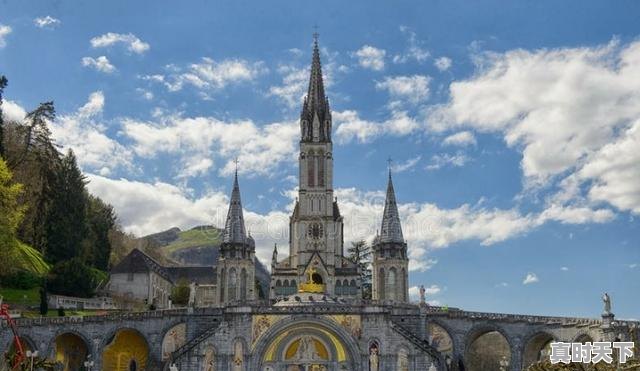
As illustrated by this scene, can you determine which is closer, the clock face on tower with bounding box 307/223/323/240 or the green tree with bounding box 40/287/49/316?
the green tree with bounding box 40/287/49/316

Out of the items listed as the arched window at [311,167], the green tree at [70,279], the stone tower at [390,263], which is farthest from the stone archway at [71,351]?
the arched window at [311,167]

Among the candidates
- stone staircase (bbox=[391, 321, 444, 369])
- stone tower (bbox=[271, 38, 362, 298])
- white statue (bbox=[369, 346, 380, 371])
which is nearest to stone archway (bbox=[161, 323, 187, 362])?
white statue (bbox=[369, 346, 380, 371])

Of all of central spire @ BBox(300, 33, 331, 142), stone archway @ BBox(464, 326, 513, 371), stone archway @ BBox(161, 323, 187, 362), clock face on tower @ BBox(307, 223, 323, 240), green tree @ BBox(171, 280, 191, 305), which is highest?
central spire @ BBox(300, 33, 331, 142)

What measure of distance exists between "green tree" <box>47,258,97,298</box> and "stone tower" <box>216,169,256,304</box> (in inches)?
607

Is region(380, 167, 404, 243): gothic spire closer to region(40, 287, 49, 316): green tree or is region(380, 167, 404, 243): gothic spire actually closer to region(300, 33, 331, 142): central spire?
region(300, 33, 331, 142): central spire

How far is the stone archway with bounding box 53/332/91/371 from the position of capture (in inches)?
2389

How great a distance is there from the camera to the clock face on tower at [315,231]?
91750 mm

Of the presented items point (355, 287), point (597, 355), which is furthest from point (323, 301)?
point (597, 355)

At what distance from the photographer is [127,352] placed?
62562mm

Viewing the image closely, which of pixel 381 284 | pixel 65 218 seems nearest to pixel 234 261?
pixel 381 284

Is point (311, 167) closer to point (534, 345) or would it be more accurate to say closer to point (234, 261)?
point (234, 261)

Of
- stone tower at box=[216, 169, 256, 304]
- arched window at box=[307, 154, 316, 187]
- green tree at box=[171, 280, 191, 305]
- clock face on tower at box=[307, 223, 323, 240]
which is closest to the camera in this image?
stone tower at box=[216, 169, 256, 304]

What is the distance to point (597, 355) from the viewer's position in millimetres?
27141

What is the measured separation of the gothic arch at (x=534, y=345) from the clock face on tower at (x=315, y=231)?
113ft
